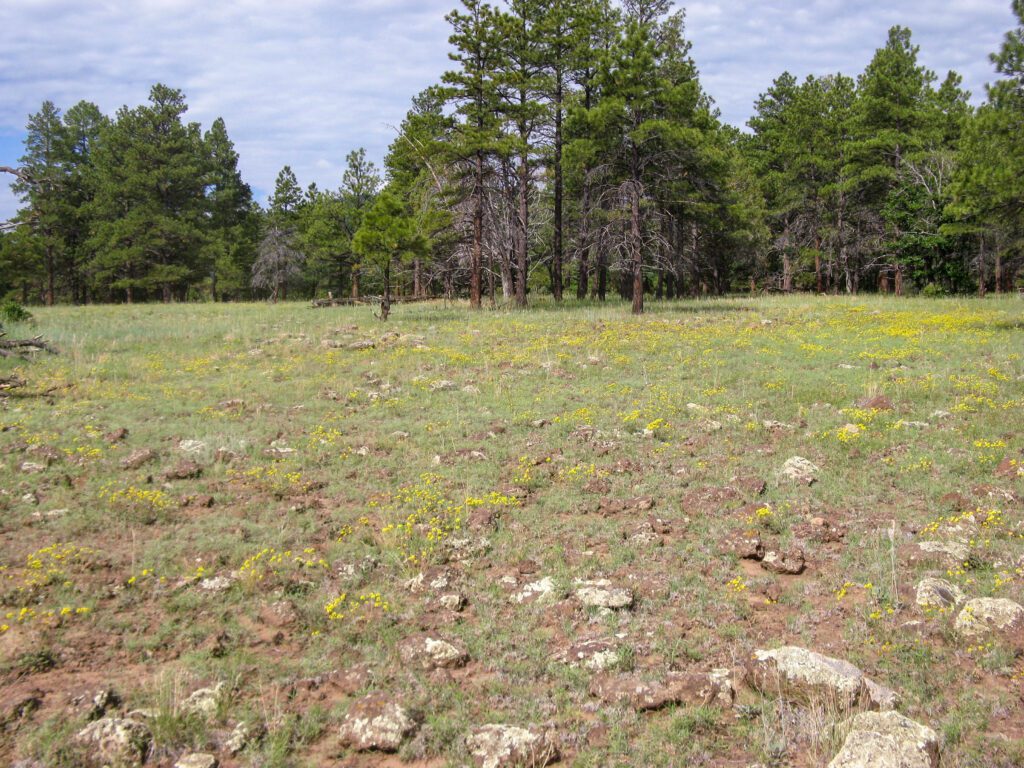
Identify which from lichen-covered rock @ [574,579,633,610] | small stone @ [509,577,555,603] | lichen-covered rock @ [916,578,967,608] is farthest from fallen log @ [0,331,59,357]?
lichen-covered rock @ [916,578,967,608]

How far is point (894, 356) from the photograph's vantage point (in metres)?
14.2

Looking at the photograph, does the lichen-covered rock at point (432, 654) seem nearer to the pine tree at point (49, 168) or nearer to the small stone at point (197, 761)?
the small stone at point (197, 761)

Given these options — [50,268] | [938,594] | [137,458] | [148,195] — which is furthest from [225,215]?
[938,594]

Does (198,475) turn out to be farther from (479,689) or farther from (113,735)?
(479,689)

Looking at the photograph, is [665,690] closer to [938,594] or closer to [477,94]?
[938,594]

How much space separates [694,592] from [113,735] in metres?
4.37

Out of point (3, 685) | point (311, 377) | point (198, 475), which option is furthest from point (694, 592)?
point (311, 377)

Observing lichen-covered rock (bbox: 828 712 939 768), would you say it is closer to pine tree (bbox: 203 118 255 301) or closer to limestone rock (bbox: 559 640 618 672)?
limestone rock (bbox: 559 640 618 672)

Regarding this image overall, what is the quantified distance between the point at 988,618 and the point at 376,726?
14.4 ft

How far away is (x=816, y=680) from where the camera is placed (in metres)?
4.09

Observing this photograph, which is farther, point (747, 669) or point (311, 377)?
point (311, 377)

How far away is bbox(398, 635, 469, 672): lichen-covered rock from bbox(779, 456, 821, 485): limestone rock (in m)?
4.87

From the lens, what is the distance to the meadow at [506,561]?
403cm

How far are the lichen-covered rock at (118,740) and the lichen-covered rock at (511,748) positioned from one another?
6.38ft
